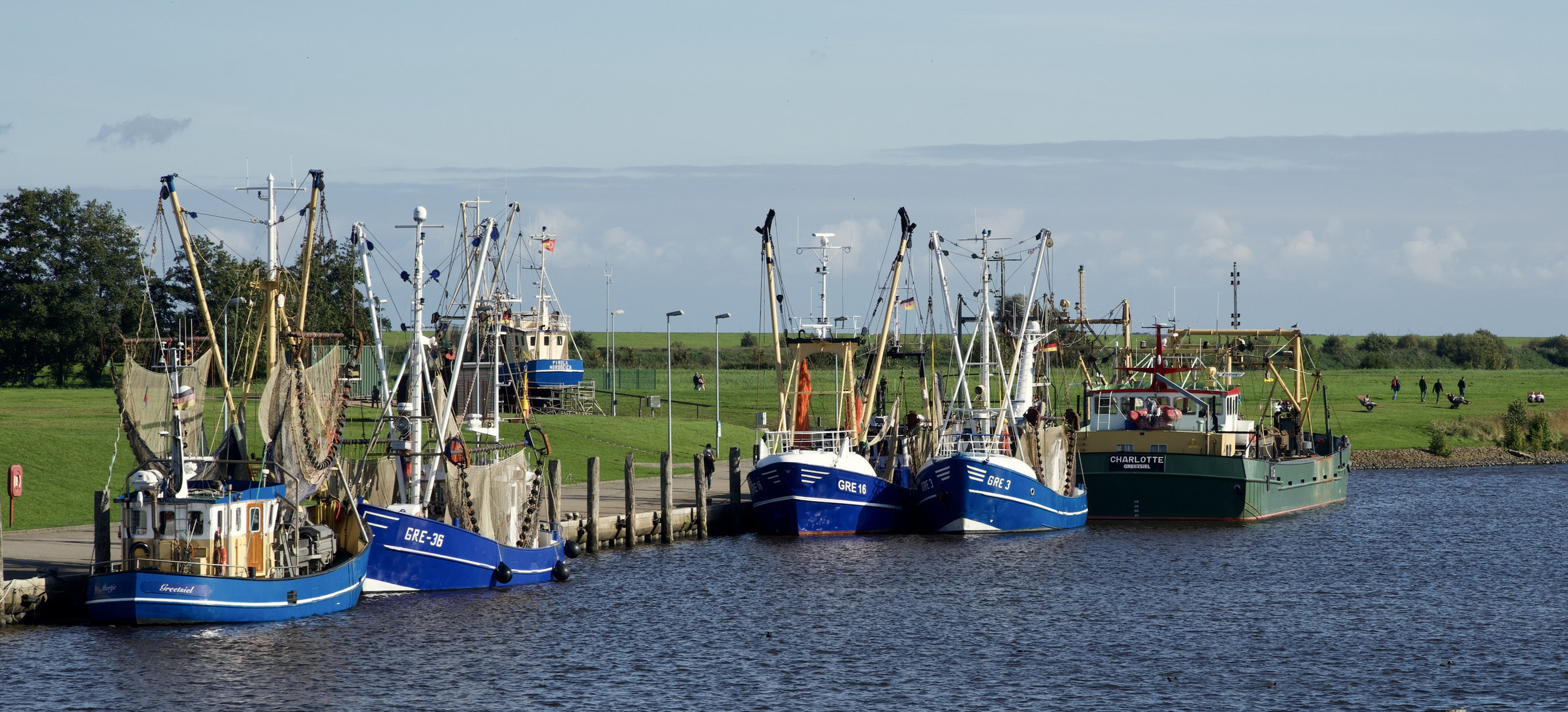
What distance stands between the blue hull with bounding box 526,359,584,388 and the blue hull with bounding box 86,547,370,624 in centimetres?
5724

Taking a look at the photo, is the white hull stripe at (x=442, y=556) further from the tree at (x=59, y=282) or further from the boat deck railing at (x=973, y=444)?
the tree at (x=59, y=282)

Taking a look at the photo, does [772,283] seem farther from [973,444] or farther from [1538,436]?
[1538,436]

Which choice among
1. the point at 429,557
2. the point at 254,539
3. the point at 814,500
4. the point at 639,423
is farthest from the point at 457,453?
the point at 639,423

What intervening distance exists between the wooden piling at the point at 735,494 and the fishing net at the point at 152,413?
880 inches

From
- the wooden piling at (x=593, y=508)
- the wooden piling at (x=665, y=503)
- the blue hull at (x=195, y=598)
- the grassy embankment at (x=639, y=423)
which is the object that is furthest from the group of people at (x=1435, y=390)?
the blue hull at (x=195, y=598)

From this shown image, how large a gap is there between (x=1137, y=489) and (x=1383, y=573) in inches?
509

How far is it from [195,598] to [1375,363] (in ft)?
532

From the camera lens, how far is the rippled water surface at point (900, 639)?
105ft

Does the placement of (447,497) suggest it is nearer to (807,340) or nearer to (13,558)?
(13,558)

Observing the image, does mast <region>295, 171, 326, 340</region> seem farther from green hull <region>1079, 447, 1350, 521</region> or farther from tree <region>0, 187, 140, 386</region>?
tree <region>0, 187, 140, 386</region>

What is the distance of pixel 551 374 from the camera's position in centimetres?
9594

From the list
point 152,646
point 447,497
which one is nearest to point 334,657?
Result: point 152,646

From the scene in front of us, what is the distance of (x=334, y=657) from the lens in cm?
3425

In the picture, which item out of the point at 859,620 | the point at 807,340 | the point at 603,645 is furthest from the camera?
the point at 807,340
